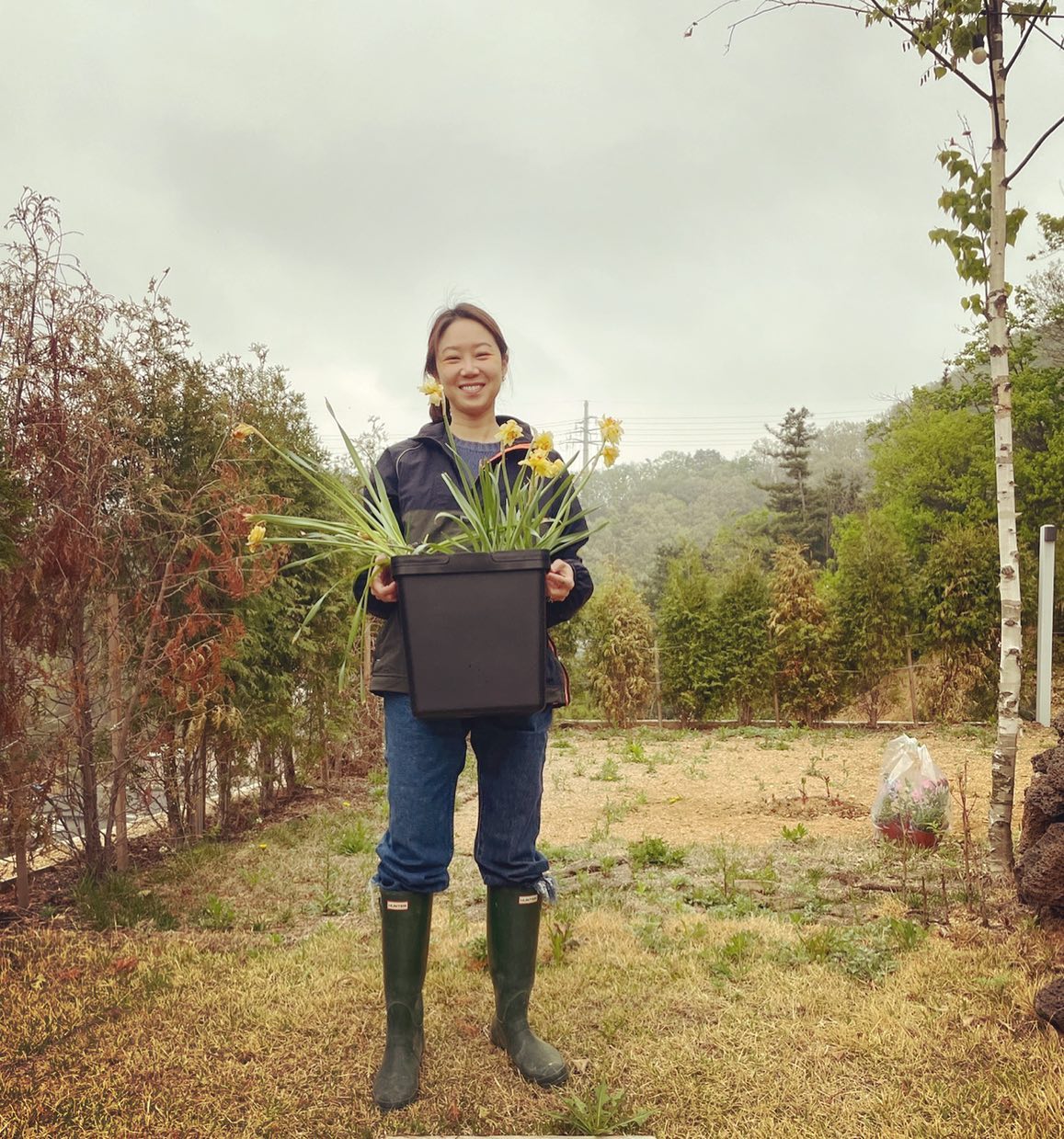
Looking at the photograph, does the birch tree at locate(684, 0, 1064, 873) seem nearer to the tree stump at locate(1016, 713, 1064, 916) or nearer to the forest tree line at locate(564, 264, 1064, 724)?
the tree stump at locate(1016, 713, 1064, 916)

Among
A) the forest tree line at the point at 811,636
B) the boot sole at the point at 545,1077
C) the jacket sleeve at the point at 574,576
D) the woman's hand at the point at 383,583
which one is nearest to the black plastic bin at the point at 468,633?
the woman's hand at the point at 383,583

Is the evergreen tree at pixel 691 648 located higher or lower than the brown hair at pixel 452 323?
lower

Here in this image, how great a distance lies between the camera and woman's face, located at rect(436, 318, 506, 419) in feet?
6.84

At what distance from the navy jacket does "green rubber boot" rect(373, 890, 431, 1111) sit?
1.64ft

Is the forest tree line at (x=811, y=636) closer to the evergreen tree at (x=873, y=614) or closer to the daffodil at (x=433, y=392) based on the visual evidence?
the evergreen tree at (x=873, y=614)

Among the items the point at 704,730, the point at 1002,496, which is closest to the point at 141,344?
the point at 1002,496

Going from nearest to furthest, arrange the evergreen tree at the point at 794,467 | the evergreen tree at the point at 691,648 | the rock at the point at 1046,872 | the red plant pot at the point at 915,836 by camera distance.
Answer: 1. the rock at the point at 1046,872
2. the red plant pot at the point at 915,836
3. the evergreen tree at the point at 691,648
4. the evergreen tree at the point at 794,467

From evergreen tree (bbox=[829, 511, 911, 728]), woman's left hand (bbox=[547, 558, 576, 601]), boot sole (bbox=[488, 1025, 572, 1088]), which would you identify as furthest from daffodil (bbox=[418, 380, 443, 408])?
evergreen tree (bbox=[829, 511, 911, 728])

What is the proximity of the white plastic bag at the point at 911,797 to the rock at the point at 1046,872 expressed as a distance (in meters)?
1.16

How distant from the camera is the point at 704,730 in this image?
35.9 feet

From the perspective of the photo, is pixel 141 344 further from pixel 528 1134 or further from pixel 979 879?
pixel 979 879

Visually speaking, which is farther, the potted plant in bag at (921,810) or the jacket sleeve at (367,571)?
the potted plant in bag at (921,810)

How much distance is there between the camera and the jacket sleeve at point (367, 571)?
1972mm

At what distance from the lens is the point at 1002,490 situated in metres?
3.55
